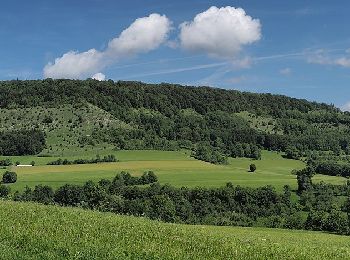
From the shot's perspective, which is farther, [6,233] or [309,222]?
[309,222]

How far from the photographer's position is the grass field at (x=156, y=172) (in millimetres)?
121875

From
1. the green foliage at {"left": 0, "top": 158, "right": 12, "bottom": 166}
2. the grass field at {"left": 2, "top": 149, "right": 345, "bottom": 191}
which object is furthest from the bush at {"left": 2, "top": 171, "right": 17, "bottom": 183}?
the green foliage at {"left": 0, "top": 158, "right": 12, "bottom": 166}

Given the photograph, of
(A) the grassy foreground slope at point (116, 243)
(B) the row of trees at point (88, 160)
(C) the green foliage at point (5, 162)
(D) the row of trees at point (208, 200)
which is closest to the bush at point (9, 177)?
(D) the row of trees at point (208, 200)

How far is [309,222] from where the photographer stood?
8519 cm

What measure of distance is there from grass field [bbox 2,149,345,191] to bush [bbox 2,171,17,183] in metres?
1.43

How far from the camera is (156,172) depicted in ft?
454

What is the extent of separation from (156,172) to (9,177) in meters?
40.7

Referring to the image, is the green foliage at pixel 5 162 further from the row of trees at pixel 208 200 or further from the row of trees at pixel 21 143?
the row of trees at pixel 208 200

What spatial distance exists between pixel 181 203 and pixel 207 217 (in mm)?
8877

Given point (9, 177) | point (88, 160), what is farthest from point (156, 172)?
point (9, 177)

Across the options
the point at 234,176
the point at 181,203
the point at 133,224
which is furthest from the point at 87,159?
the point at 133,224

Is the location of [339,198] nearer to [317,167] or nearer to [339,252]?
[317,167]

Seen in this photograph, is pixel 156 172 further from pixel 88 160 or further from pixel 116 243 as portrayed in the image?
pixel 116 243

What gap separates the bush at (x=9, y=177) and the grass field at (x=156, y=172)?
4.71 ft
